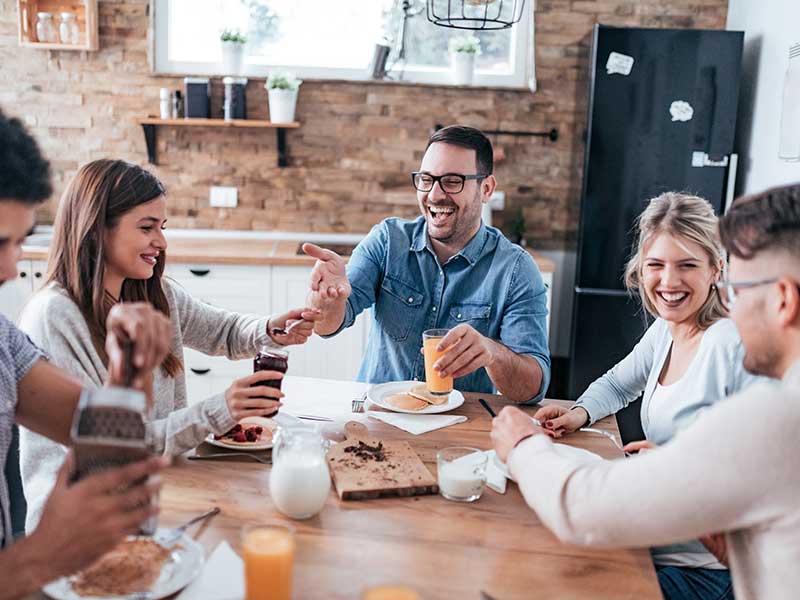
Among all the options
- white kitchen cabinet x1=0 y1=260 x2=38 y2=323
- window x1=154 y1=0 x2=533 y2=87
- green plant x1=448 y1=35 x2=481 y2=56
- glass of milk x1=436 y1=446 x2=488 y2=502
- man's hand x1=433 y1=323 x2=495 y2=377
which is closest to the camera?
Result: glass of milk x1=436 y1=446 x2=488 y2=502

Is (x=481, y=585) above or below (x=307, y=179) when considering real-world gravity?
below

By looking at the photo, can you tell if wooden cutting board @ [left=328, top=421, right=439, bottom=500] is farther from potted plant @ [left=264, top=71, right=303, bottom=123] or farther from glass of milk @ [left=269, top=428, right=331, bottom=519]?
potted plant @ [left=264, top=71, right=303, bottom=123]

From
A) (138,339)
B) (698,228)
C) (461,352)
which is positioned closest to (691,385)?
(698,228)

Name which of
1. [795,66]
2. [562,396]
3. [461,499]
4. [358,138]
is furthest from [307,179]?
[461,499]

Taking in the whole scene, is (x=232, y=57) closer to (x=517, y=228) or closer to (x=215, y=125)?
(x=215, y=125)

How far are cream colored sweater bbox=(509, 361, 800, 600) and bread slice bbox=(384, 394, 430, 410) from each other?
0.76 meters

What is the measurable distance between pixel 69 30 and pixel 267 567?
3829 millimetres

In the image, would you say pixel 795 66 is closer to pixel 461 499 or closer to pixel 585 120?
pixel 585 120

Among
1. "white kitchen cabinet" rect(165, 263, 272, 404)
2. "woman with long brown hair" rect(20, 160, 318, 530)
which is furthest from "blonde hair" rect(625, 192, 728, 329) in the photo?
"white kitchen cabinet" rect(165, 263, 272, 404)

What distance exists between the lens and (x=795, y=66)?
341cm

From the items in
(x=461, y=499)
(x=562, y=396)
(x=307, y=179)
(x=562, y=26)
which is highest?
(x=562, y=26)

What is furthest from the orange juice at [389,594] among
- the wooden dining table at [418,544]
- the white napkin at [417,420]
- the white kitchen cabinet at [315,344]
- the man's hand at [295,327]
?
the white kitchen cabinet at [315,344]

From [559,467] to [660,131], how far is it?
9.80 feet

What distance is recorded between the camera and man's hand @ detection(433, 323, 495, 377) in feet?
6.16
